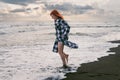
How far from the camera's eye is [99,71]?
32.4 feet

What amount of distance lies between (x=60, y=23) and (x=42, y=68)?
190cm

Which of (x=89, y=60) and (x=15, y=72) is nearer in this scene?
(x=15, y=72)

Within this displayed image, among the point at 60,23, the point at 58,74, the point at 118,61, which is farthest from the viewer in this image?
the point at 118,61

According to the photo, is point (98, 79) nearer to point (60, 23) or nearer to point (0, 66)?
point (60, 23)

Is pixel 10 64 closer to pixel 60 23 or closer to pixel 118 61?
pixel 60 23

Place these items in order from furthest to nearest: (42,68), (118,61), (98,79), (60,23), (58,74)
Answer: (118,61), (42,68), (60,23), (58,74), (98,79)

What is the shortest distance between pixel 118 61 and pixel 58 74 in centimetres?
334

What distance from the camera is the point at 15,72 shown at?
10.4 metres

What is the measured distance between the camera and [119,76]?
9.02 m

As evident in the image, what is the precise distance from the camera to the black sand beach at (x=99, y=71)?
29.5ft

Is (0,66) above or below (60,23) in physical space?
below

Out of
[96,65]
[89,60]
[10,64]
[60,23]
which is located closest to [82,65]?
[96,65]

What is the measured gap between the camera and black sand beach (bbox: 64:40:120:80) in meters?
8.98

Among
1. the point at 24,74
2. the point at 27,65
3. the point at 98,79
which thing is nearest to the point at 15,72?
the point at 24,74
